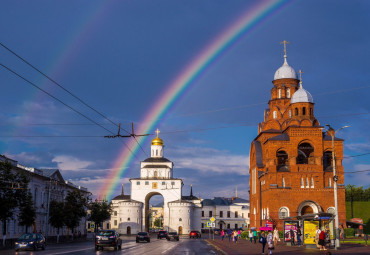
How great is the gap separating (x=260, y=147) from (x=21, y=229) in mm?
38920

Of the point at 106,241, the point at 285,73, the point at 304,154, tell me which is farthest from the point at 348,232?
the point at 106,241

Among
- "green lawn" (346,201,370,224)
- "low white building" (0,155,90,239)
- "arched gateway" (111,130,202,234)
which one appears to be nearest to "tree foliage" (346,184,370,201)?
"green lawn" (346,201,370,224)

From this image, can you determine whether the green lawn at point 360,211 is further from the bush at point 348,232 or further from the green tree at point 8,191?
the green tree at point 8,191

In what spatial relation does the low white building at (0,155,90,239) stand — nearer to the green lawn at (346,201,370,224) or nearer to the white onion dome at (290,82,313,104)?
the white onion dome at (290,82,313,104)

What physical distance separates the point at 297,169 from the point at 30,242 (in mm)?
42617

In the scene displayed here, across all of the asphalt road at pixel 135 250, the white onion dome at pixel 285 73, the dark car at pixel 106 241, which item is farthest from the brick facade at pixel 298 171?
the dark car at pixel 106 241

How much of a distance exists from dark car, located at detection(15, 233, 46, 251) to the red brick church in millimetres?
37873

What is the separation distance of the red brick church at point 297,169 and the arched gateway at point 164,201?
36.1 meters

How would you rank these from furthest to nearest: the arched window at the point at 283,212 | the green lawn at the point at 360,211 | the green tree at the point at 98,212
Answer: the green lawn at the point at 360,211, the green tree at the point at 98,212, the arched window at the point at 283,212

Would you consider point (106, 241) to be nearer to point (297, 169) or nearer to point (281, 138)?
point (297, 169)

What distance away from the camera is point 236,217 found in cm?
14888

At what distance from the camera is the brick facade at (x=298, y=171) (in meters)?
64.6

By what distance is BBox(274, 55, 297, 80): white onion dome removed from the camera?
261ft

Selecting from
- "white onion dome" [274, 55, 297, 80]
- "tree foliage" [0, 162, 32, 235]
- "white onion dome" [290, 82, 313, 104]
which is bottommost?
"tree foliage" [0, 162, 32, 235]
